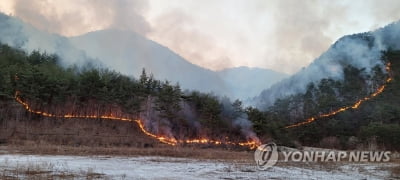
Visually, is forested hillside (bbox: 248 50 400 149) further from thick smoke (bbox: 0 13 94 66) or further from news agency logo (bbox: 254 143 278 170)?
thick smoke (bbox: 0 13 94 66)

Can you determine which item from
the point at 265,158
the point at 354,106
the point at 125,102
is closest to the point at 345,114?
the point at 354,106

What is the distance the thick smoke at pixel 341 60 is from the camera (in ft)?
230

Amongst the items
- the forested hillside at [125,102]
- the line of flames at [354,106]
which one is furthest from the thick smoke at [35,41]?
the line of flames at [354,106]

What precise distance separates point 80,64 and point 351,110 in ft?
147

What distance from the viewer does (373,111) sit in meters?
53.3

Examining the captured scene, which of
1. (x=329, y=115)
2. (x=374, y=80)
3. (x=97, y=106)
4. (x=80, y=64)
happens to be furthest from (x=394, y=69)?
(x=80, y=64)

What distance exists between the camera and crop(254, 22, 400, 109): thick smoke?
7006 centimetres

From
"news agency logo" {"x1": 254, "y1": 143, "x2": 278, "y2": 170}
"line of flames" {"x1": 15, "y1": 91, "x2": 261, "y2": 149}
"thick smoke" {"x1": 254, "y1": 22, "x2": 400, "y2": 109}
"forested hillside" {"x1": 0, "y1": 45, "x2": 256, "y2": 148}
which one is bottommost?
"news agency logo" {"x1": 254, "y1": 143, "x2": 278, "y2": 170}

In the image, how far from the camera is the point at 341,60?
245 feet

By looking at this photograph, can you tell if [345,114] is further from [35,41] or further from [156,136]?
[35,41]

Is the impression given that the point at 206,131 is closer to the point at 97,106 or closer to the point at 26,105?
the point at 97,106

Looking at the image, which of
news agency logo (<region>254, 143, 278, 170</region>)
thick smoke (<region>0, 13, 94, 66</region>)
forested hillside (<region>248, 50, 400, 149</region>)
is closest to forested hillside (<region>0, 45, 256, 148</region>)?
forested hillside (<region>248, 50, 400, 149</region>)

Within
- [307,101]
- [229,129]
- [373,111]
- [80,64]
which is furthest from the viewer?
[80,64]

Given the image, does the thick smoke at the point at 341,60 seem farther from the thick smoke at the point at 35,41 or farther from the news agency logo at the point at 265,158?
the thick smoke at the point at 35,41
